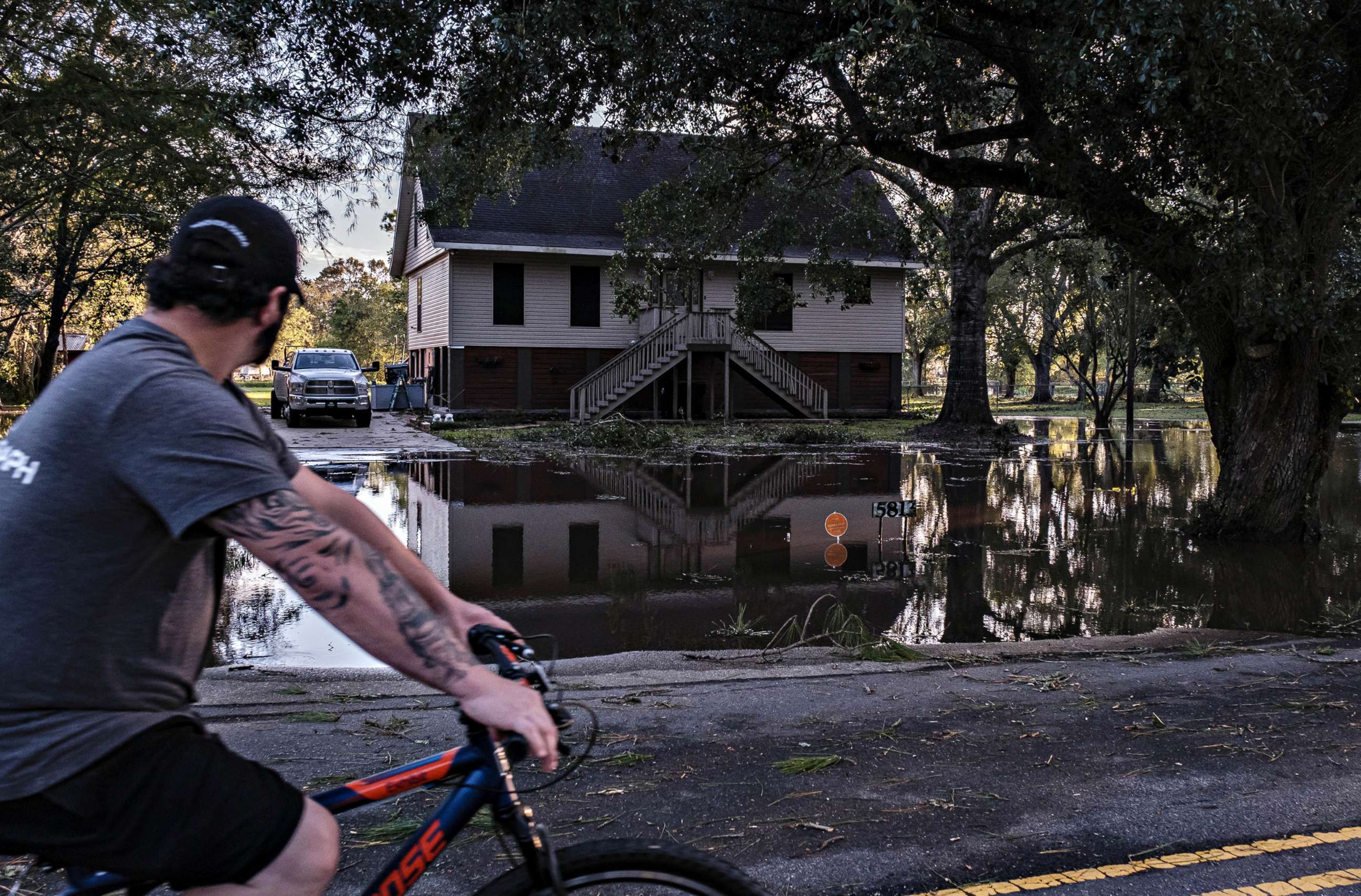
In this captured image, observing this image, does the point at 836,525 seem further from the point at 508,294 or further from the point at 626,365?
the point at 508,294

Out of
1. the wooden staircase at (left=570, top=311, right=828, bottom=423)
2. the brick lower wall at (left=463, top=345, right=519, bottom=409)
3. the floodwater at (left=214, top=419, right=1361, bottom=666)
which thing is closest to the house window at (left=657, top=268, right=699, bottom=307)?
the wooden staircase at (left=570, top=311, right=828, bottom=423)

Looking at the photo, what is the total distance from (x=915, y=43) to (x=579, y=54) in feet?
12.4

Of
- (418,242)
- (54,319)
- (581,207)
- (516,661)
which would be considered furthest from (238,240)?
(418,242)

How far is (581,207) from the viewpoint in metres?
34.0

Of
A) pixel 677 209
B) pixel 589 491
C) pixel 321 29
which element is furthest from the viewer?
pixel 677 209

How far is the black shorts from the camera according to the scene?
6.09 ft

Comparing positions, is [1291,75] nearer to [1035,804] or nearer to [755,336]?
[1035,804]

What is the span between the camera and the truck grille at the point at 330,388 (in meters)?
28.3

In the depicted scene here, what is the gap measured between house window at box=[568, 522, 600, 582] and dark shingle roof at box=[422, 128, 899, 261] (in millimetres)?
19121

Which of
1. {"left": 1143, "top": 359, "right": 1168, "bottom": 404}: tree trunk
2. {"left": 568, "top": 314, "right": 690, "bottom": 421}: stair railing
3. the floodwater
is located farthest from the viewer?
{"left": 1143, "top": 359, "right": 1168, "bottom": 404}: tree trunk

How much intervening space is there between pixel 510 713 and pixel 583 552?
31.4 feet

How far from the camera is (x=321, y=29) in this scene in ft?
36.0

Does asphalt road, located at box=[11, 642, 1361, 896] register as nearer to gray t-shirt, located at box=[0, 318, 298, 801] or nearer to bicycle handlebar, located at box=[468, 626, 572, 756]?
bicycle handlebar, located at box=[468, 626, 572, 756]

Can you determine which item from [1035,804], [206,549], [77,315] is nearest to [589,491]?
[1035,804]
